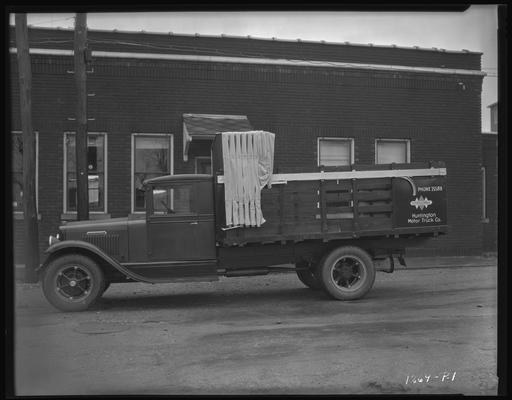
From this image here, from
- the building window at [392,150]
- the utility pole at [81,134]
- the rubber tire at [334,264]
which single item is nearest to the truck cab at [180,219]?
the rubber tire at [334,264]

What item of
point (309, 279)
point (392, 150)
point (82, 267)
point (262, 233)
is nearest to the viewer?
point (82, 267)

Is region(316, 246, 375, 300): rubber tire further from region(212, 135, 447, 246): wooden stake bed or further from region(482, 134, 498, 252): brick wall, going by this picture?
region(482, 134, 498, 252): brick wall

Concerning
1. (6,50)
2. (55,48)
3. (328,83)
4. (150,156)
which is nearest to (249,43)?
(328,83)

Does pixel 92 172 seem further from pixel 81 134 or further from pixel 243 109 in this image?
pixel 243 109

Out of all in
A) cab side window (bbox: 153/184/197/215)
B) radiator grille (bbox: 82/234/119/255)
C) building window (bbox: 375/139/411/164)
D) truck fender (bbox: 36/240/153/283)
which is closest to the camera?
truck fender (bbox: 36/240/153/283)


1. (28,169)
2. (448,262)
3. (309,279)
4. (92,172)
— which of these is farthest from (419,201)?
(92,172)

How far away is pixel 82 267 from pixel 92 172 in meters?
5.49

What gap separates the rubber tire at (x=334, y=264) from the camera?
931cm

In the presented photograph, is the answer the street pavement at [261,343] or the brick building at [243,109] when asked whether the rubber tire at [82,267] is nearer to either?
the street pavement at [261,343]

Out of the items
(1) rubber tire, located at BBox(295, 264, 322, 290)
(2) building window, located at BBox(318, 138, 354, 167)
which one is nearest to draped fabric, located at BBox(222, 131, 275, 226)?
(1) rubber tire, located at BBox(295, 264, 322, 290)

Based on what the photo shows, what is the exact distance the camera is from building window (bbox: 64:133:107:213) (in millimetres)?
13797

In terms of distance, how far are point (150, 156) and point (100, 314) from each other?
6.27 m

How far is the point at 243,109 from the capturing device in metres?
14.6

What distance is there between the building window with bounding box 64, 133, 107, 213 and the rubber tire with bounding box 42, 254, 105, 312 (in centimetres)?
522
